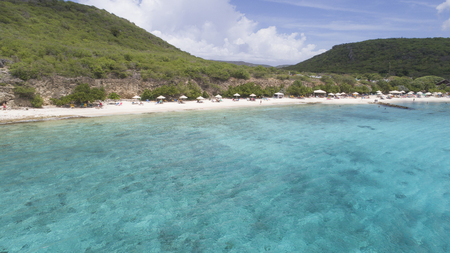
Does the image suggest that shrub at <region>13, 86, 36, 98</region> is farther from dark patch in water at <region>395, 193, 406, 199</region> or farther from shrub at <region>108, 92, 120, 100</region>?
dark patch in water at <region>395, 193, 406, 199</region>

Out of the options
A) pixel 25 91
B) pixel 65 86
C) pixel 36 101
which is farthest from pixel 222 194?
pixel 65 86

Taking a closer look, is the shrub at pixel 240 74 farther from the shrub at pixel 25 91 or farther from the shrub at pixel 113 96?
the shrub at pixel 25 91

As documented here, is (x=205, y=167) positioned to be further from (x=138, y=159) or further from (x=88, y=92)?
(x=88, y=92)

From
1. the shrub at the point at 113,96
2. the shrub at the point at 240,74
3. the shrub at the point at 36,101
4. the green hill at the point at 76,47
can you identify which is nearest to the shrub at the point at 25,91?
the shrub at the point at 36,101

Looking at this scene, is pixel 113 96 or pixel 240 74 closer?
pixel 113 96

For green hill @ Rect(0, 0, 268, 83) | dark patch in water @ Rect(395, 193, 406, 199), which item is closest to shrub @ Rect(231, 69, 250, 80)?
green hill @ Rect(0, 0, 268, 83)

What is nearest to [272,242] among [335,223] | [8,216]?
[335,223]

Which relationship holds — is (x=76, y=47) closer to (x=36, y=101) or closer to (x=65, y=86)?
(x=65, y=86)
